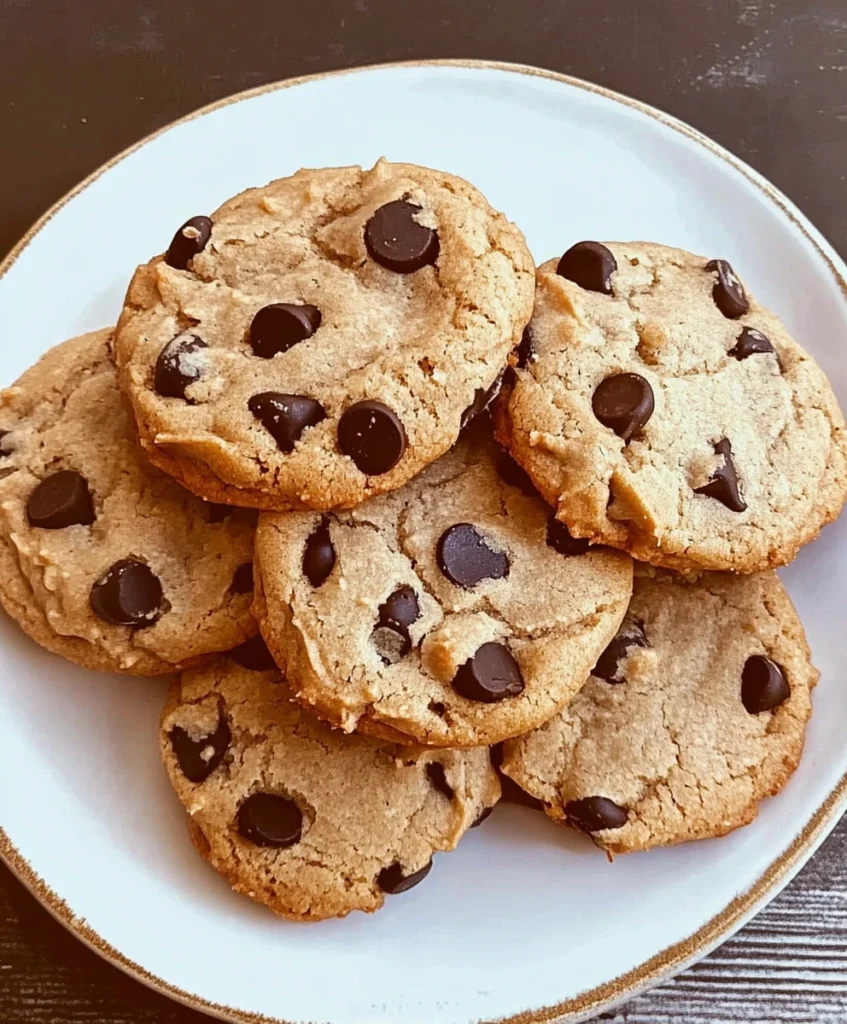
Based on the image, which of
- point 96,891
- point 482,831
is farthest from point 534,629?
point 96,891

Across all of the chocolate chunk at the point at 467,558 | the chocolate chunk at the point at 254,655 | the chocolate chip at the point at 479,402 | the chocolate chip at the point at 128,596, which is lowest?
the chocolate chunk at the point at 254,655

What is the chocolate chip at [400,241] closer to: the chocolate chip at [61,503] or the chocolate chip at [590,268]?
the chocolate chip at [590,268]

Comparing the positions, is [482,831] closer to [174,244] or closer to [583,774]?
[583,774]

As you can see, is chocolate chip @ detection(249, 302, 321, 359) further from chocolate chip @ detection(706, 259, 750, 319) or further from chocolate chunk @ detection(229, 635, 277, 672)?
chocolate chip @ detection(706, 259, 750, 319)

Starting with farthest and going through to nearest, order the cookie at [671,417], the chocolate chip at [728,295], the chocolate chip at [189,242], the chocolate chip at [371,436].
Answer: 1. the chocolate chip at [728,295]
2. the chocolate chip at [189,242]
3. the cookie at [671,417]
4. the chocolate chip at [371,436]

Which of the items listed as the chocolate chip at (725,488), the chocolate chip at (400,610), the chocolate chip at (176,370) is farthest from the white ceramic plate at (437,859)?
the chocolate chip at (176,370)

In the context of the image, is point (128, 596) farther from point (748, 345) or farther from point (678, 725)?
point (748, 345)

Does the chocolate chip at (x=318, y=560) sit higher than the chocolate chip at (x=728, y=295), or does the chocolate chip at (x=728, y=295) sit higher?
the chocolate chip at (x=728, y=295)
